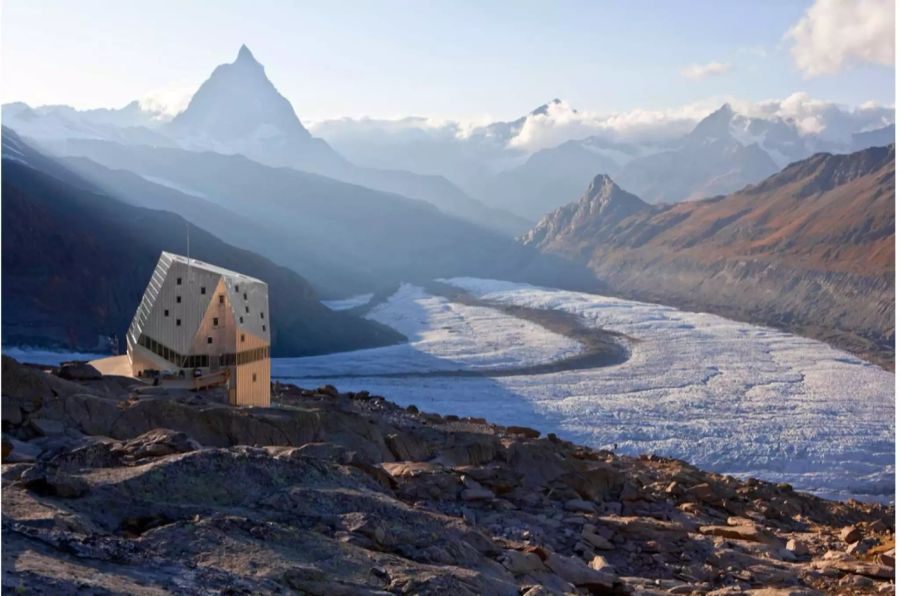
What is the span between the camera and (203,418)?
15.5 m

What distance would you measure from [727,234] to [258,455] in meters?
107

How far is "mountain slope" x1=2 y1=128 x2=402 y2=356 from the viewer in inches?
2023

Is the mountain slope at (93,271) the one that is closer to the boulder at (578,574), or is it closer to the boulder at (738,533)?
the boulder at (738,533)

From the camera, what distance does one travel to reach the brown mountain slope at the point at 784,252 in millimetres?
78375

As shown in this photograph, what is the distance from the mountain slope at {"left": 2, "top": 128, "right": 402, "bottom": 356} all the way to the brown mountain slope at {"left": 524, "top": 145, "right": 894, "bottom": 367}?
39.0 metres

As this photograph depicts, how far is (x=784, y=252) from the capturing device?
9481 centimetres

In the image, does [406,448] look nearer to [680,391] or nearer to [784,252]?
[680,391]

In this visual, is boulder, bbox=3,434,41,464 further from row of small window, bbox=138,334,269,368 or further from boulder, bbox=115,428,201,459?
row of small window, bbox=138,334,269,368

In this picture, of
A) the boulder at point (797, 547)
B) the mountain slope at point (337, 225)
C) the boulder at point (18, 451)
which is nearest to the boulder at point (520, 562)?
the boulder at point (18, 451)

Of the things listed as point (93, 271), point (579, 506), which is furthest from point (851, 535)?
point (93, 271)

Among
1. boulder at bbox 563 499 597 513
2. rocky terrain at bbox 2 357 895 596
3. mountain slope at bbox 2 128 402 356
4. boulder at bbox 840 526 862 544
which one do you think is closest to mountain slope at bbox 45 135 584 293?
mountain slope at bbox 2 128 402 356

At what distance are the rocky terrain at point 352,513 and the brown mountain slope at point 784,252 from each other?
160 ft

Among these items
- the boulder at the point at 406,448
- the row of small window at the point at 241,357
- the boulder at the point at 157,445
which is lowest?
the boulder at the point at 406,448

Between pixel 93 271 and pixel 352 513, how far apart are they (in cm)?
5193
